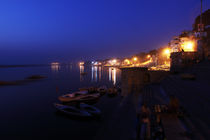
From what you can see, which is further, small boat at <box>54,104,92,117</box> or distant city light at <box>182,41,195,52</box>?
distant city light at <box>182,41,195,52</box>

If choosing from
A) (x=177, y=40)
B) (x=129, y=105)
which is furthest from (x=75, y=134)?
(x=177, y=40)

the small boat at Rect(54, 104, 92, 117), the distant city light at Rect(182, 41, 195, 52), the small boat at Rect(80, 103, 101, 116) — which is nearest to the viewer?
the small boat at Rect(54, 104, 92, 117)

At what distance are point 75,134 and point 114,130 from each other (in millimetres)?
4343

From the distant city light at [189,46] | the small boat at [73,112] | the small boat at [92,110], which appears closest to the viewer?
the small boat at [73,112]

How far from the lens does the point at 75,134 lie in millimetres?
12750

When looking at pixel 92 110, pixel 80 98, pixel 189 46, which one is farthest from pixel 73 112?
pixel 189 46

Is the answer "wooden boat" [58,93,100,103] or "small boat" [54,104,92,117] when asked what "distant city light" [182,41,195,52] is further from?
"small boat" [54,104,92,117]

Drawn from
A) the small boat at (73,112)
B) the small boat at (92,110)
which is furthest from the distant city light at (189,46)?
the small boat at (73,112)

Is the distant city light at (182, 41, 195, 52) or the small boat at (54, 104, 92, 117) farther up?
the distant city light at (182, 41, 195, 52)

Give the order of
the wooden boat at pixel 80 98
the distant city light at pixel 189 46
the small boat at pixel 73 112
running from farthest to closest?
the distant city light at pixel 189 46
the wooden boat at pixel 80 98
the small boat at pixel 73 112

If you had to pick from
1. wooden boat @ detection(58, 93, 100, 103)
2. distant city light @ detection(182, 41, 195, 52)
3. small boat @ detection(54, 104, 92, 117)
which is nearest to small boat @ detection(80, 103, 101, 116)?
small boat @ detection(54, 104, 92, 117)

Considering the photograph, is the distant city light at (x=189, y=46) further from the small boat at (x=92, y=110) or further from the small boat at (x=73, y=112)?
the small boat at (x=73, y=112)

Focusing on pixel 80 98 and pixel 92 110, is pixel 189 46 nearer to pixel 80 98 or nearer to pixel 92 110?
pixel 80 98

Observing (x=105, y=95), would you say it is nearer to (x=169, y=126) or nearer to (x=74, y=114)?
(x=74, y=114)
